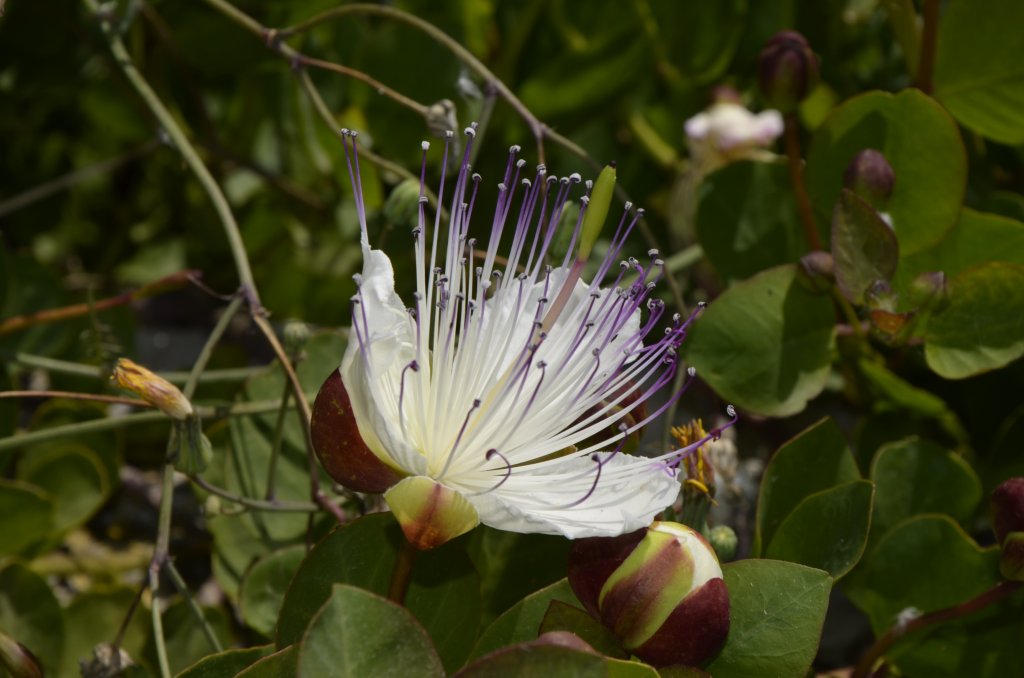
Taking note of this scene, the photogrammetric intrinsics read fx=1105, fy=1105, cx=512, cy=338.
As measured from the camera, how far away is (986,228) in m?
1.19

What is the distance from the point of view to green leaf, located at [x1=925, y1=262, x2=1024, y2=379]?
3.59 feet

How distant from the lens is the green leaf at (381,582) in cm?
87

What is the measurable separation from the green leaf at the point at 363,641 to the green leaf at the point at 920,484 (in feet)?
1.93

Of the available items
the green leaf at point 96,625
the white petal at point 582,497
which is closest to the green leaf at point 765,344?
the white petal at point 582,497

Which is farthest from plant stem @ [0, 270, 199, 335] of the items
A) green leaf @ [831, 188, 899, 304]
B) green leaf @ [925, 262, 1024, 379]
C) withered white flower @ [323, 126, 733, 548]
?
green leaf @ [925, 262, 1024, 379]

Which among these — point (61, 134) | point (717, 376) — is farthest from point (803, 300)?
point (61, 134)

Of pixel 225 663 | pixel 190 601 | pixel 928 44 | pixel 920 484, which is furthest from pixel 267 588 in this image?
pixel 928 44

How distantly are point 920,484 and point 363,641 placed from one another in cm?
67

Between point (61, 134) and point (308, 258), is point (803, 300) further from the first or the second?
point (61, 134)

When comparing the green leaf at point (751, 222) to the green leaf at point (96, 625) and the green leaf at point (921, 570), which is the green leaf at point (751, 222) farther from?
the green leaf at point (96, 625)

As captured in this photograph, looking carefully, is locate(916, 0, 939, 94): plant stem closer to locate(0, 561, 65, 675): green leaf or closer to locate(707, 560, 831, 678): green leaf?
locate(707, 560, 831, 678): green leaf

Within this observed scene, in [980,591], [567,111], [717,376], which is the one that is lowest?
[980,591]

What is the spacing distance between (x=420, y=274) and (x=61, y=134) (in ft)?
4.30

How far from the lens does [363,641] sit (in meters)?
0.71
